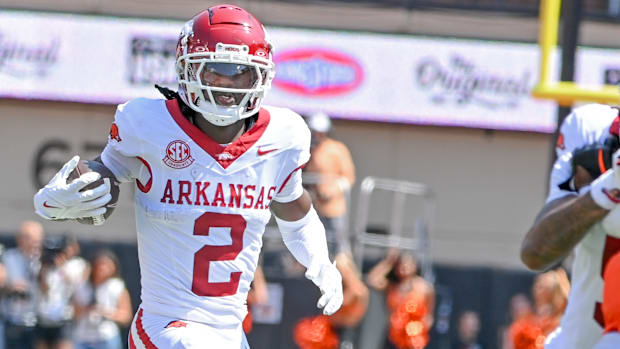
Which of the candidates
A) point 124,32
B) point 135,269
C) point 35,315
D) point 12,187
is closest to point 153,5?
point 124,32

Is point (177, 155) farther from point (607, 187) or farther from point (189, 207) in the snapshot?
point (607, 187)

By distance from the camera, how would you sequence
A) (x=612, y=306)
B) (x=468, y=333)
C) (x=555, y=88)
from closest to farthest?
1. (x=612, y=306)
2. (x=555, y=88)
3. (x=468, y=333)

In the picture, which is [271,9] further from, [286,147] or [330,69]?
[286,147]

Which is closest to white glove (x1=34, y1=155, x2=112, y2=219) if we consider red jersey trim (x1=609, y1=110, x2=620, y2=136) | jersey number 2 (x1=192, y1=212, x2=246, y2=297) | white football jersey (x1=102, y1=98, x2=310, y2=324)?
white football jersey (x1=102, y1=98, x2=310, y2=324)

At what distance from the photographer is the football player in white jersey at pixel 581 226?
3.94 metres

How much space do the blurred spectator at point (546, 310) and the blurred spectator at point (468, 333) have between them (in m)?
1.61

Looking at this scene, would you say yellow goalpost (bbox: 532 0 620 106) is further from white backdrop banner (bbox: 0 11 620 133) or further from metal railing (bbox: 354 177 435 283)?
white backdrop banner (bbox: 0 11 620 133)

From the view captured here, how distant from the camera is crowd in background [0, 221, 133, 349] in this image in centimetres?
970

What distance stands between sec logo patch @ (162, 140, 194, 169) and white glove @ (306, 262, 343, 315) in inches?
26.5

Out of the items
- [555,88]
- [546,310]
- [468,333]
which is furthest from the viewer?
[468,333]

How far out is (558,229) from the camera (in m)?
3.97

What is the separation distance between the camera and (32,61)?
1298 cm

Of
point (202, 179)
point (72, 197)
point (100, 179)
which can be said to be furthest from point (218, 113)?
point (72, 197)

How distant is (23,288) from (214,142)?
606 centimetres
